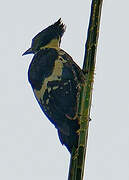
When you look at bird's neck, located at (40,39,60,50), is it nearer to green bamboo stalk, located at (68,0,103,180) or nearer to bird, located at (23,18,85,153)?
bird, located at (23,18,85,153)

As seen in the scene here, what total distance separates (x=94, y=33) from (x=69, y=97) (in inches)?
8.9

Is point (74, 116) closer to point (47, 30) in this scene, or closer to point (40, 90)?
point (40, 90)

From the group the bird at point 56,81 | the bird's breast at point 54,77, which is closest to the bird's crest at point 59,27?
the bird at point 56,81

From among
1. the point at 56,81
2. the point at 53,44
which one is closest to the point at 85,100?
the point at 56,81

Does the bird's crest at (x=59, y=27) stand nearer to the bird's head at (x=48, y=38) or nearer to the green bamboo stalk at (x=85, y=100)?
the bird's head at (x=48, y=38)

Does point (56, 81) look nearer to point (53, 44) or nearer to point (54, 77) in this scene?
point (54, 77)

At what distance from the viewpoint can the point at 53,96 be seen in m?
1.78

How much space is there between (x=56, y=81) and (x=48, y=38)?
0.61 feet

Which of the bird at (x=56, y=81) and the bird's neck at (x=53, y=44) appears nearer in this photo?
the bird at (x=56, y=81)

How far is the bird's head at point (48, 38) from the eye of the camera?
6.19ft

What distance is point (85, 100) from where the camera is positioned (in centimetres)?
172

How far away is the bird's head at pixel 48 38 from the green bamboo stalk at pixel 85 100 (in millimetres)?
164

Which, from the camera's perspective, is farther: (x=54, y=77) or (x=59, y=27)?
(x=59, y=27)

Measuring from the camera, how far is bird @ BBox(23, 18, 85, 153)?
1.74 metres
